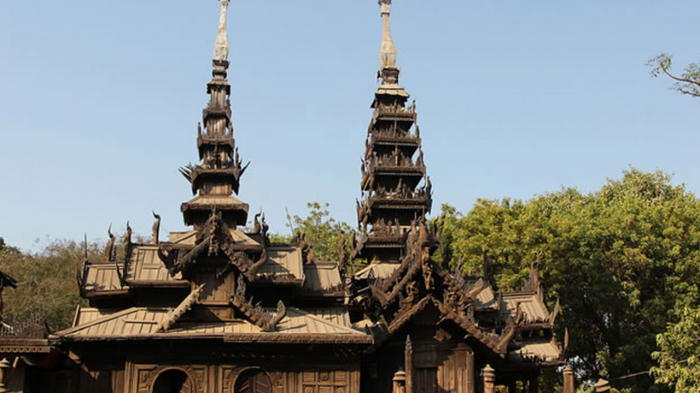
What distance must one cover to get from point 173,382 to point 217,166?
9.83m

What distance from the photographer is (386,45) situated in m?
39.9

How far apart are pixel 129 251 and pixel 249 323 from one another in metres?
5.80

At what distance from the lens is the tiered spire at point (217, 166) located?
30.4 meters

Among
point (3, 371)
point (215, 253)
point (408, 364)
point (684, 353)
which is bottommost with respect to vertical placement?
point (3, 371)

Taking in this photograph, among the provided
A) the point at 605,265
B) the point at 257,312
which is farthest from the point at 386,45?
the point at 257,312

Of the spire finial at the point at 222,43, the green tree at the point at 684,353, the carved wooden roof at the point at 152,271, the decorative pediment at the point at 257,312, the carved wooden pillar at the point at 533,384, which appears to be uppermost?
the spire finial at the point at 222,43

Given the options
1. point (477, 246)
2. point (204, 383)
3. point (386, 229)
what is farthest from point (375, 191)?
point (204, 383)

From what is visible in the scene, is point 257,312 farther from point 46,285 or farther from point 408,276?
point 46,285

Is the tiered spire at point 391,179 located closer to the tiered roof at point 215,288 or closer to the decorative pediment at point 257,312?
the tiered roof at point 215,288

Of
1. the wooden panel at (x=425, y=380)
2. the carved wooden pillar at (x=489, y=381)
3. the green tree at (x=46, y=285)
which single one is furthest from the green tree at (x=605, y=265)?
the green tree at (x=46, y=285)

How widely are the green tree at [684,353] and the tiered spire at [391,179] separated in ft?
34.6

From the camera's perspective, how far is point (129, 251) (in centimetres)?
2800

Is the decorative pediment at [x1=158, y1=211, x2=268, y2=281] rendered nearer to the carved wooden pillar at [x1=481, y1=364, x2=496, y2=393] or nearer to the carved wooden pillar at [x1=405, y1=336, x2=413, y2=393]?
the carved wooden pillar at [x1=405, y1=336, x2=413, y2=393]

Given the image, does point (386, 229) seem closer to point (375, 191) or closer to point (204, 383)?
point (375, 191)
